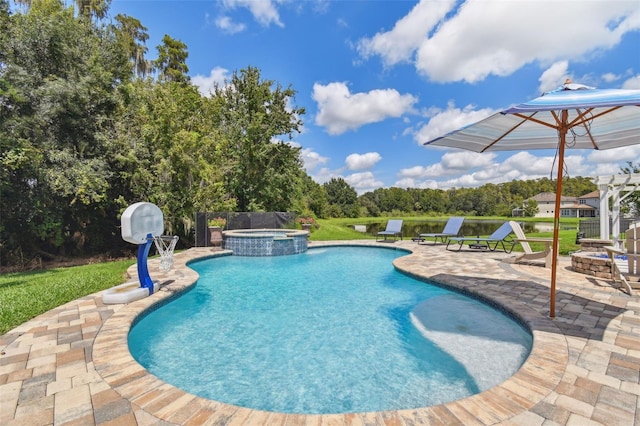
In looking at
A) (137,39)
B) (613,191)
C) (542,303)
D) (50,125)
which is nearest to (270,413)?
(542,303)

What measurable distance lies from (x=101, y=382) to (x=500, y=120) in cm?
534

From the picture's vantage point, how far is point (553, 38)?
252 inches

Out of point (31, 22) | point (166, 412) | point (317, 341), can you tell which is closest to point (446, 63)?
point (317, 341)

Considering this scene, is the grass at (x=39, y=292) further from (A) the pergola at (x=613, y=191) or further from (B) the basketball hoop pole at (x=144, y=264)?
(A) the pergola at (x=613, y=191)

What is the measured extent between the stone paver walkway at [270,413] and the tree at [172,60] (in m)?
24.6

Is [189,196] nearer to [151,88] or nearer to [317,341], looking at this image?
[151,88]

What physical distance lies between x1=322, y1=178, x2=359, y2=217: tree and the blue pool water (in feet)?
155

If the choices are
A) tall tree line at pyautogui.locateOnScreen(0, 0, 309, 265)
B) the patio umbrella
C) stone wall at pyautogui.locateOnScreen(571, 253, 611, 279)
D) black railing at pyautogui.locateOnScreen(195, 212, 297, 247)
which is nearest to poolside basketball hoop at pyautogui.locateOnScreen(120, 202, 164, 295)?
the patio umbrella

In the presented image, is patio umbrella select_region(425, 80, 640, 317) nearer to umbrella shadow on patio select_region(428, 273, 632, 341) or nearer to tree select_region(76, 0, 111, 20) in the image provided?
umbrella shadow on patio select_region(428, 273, 632, 341)

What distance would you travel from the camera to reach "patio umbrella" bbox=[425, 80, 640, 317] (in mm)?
2959

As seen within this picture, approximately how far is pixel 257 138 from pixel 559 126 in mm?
17465

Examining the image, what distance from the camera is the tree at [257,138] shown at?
1941 centimetres

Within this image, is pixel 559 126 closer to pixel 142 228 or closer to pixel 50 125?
pixel 142 228

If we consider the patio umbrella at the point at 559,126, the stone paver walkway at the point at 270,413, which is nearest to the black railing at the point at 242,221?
the stone paver walkway at the point at 270,413
